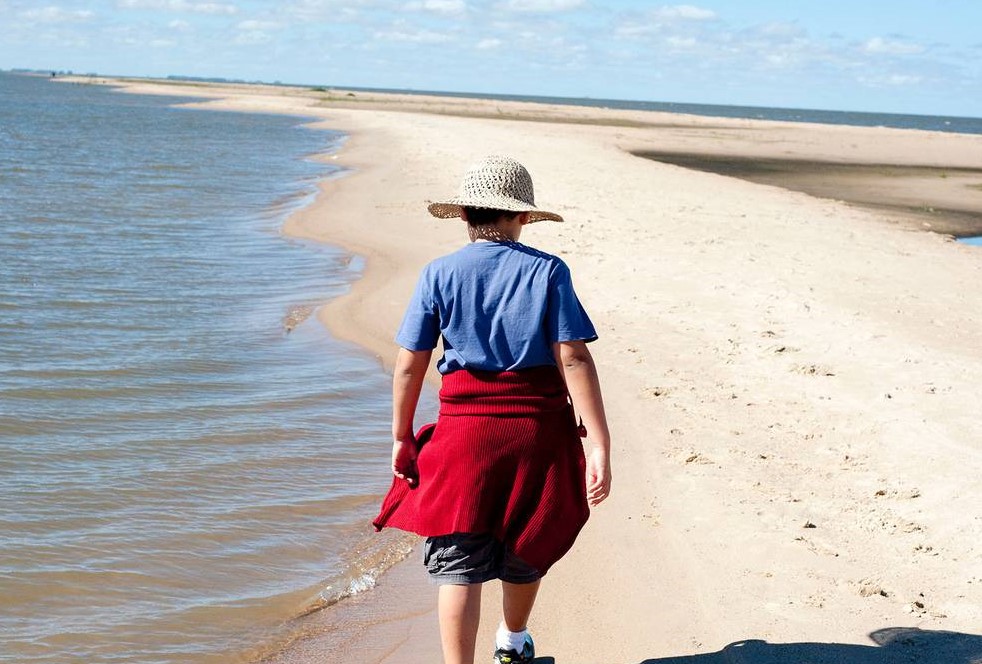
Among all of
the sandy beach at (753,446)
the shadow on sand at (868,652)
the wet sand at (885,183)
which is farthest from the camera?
the wet sand at (885,183)

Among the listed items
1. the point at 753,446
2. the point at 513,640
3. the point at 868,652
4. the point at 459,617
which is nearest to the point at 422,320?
the point at 459,617

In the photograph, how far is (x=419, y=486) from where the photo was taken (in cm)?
317

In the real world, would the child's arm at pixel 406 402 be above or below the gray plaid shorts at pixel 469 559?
above

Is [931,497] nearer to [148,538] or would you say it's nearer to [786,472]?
[786,472]

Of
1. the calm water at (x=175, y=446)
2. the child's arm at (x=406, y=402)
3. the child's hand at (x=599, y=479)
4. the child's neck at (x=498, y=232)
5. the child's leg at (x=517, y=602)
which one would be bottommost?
the calm water at (x=175, y=446)

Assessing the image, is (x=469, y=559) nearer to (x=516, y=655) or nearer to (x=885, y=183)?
(x=516, y=655)

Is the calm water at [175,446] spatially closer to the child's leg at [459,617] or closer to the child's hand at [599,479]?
the child's leg at [459,617]

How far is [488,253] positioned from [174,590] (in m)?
2.38

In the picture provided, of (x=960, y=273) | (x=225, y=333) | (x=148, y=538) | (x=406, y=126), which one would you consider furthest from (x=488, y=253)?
(x=406, y=126)

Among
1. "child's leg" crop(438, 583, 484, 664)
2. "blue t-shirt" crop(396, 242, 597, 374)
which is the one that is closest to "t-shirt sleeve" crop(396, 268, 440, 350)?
"blue t-shirt" crop(396, 242, 597, 374)

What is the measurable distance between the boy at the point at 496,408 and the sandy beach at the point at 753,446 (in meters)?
0.83

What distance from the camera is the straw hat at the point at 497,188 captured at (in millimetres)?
3059

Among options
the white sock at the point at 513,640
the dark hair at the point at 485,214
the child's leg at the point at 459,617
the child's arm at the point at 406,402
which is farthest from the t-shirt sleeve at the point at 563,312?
the white sock at the point at 513,640

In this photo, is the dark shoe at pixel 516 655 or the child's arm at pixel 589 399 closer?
the child's arm at pixel 589 399
